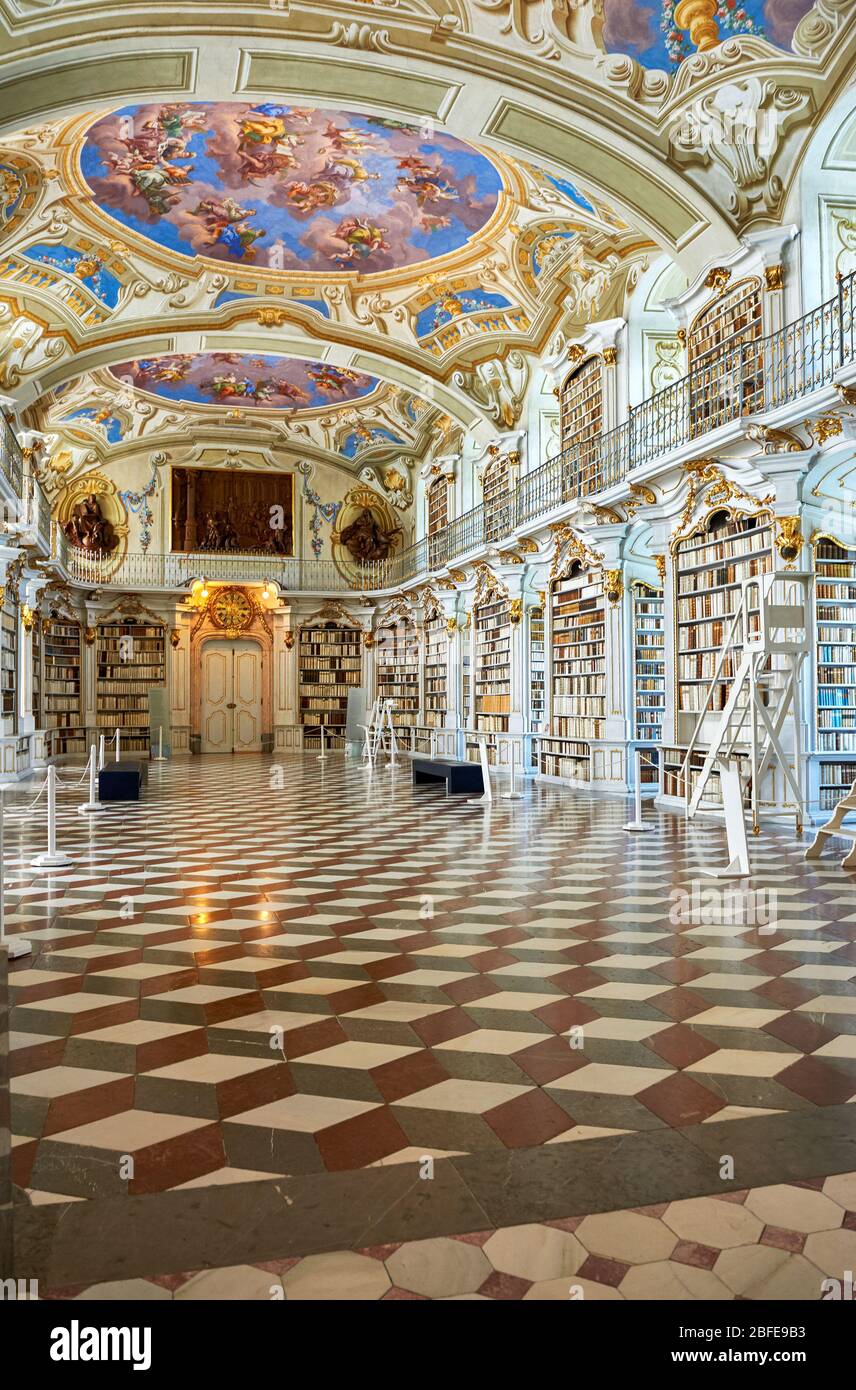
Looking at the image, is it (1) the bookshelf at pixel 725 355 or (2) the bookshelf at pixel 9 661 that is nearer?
(1) the bookshelf at pixel 725 355

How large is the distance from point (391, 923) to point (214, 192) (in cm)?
1364

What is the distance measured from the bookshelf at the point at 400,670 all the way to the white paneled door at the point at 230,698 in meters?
3.60

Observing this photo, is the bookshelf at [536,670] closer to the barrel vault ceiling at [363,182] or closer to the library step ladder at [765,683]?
the barrel vault ceiling at [363,182]

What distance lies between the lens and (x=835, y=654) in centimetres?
1070

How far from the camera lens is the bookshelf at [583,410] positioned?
15.8m

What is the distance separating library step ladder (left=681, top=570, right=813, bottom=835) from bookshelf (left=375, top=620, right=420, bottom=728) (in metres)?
14.1

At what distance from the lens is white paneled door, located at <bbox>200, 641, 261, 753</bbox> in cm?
2789

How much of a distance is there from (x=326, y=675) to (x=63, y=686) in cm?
709

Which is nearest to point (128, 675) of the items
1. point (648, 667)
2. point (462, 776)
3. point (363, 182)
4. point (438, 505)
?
point (438, 505)

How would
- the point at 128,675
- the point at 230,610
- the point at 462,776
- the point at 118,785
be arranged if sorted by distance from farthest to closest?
the point at 230,610 < the point at 128,675 < the point at 462,776 < the point at 118,785

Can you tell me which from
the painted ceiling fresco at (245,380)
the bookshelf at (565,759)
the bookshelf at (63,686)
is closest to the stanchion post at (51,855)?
the bookshelf at (565,759)

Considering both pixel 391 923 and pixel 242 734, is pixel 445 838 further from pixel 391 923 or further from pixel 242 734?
pixel 242 734

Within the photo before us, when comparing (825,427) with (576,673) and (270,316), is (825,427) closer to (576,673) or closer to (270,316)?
(576,673)
